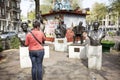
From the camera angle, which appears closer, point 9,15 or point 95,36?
point 95,36

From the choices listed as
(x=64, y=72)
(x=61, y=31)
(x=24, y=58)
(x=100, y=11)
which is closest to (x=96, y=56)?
(x=64, y=72)

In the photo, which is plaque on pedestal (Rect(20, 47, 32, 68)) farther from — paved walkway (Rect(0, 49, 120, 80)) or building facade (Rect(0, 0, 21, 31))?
building facade (Rect(0, 0, 21, 31))

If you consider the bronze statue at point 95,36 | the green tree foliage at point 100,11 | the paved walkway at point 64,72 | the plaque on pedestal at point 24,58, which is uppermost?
the green tree foliage at point 100,11

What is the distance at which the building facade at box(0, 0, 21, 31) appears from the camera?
58.7 m

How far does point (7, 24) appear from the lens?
202ft

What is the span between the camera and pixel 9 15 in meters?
64.2

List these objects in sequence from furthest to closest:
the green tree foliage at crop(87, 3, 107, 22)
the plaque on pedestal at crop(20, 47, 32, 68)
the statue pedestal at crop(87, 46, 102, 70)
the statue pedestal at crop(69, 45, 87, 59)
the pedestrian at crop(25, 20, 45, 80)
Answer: the green tree foliage at crop(87, 3, 107, 22)
the statue pedestal at crop(69, 45, 87, 59)
the plaque on pedestal at crop(20, 47, 32, 68)
the statue pedestal at crop(87, 46, 102, 70)
the pedestrian at crop(25, 20, 45, 80)

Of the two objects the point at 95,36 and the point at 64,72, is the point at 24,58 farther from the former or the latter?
the point at 95,36

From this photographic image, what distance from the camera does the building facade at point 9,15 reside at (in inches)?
2309

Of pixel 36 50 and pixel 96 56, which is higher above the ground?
pixel 36 50

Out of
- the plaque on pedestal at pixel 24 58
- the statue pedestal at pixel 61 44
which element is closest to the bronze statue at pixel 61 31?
the statue pedestal at pixel 61 44

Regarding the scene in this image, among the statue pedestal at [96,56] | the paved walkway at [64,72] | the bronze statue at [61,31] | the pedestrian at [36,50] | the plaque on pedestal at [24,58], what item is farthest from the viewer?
the bronze statue at [61,31]

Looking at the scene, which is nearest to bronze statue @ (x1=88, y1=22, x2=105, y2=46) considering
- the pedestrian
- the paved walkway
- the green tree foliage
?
the paved walkway

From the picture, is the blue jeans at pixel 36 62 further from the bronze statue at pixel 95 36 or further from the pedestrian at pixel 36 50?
the bronze statue at pixel 95 36
